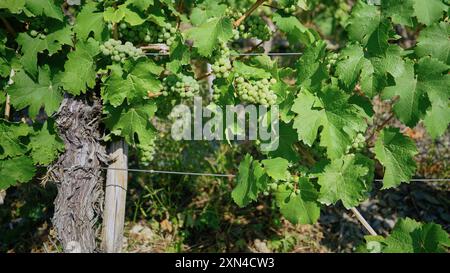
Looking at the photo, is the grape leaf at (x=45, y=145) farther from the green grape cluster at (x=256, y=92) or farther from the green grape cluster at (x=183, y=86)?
the green grape cluster at (x=256, y=92)

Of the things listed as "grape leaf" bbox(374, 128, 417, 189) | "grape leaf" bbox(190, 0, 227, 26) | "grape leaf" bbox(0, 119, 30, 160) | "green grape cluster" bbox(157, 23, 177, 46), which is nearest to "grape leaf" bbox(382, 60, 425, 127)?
"grape leaf" bbox(374, 128, 417, 189)

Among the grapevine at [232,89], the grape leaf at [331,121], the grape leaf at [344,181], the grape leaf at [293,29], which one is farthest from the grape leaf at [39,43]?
the grape leaf at [344,181]

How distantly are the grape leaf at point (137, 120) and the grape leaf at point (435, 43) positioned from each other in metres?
1.33

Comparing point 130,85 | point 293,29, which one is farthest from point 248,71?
point 130,85

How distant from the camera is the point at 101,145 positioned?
290 centimetres

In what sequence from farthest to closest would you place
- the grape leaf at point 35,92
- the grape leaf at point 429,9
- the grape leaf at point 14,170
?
the grape leaf at point 14,170 < the grape leaf at point 35,92 < the grape leaf at point 429,9

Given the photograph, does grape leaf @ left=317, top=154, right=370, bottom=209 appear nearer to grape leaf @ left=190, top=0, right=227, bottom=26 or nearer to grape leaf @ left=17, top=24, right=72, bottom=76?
grape leaf @ left=190, top=0, right=227, bottom=26

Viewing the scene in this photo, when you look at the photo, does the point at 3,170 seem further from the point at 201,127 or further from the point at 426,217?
the point at 426,217

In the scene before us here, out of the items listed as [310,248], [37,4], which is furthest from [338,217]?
[37,4]

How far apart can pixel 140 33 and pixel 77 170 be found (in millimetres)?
828

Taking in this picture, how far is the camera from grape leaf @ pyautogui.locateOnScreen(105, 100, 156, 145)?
262 cm

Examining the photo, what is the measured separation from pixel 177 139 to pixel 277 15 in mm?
1408

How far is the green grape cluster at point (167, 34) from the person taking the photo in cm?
261

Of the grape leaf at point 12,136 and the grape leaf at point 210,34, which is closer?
the grape leaf at point 210,34
